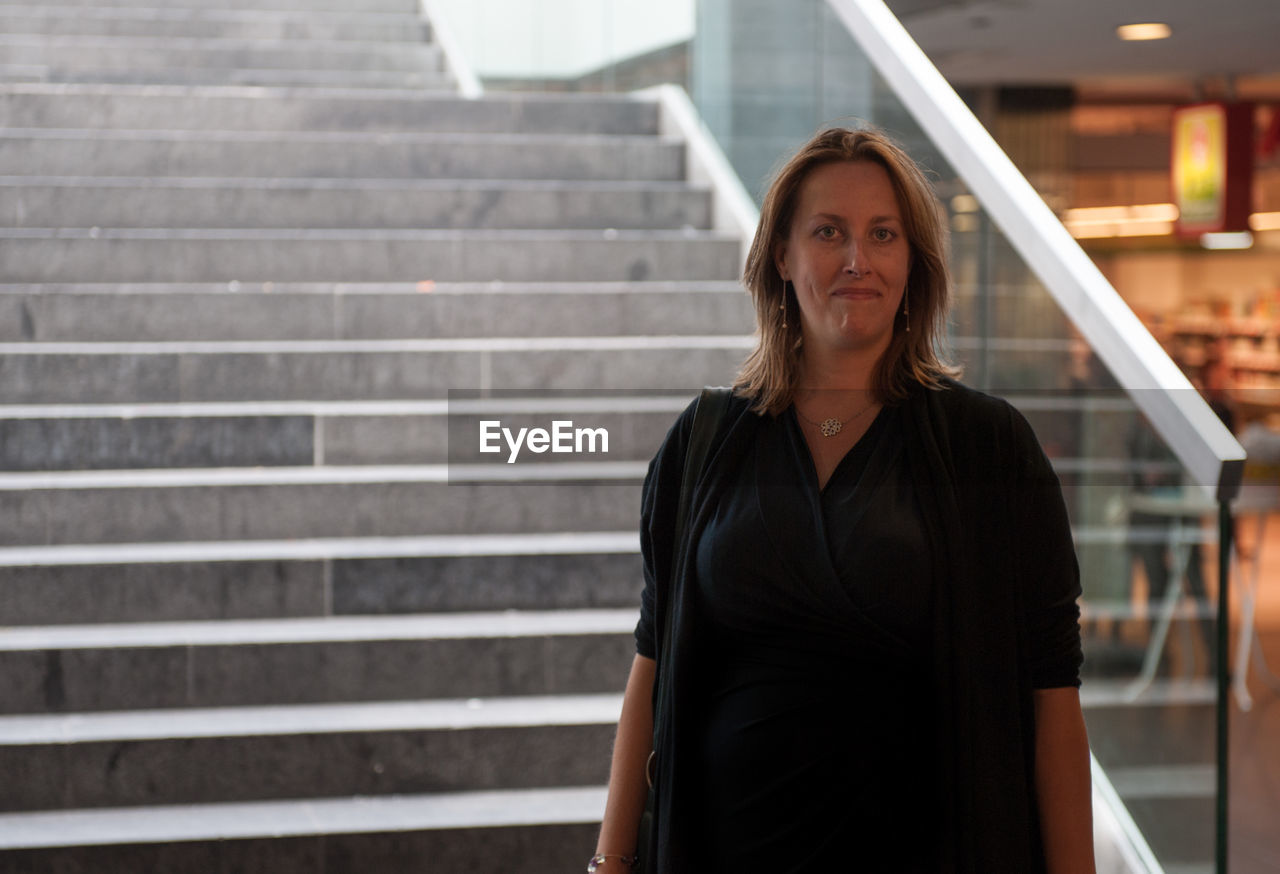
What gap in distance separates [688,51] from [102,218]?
2435mm

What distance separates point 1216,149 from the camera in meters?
10.4

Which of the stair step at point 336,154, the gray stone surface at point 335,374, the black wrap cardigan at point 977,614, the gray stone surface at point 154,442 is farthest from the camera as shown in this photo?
the stair step at point 336,154

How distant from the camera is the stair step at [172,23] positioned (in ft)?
21.4

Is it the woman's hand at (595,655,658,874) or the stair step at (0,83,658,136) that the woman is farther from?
the stair step at (0,83,658,136)

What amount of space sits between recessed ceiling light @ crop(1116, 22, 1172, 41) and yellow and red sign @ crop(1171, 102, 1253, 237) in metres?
1.85

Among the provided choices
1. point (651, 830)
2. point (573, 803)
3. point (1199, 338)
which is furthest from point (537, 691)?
point (1199, 338)

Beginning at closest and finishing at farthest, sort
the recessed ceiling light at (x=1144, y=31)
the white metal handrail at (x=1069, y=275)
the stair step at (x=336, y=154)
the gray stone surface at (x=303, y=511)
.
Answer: the white metal handrail at (x=1069, y=275), the gray stone surface at (x=303, y=511), the stair step at (x=336, y=154), the recessed ceiling light at (x=1144, y=31)

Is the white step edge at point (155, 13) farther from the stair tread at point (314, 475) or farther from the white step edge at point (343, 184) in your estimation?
the stair tread at point (314, 475)

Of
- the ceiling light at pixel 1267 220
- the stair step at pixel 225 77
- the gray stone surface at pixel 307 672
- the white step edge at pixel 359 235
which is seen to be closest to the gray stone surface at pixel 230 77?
the stair step at pixel 225 77

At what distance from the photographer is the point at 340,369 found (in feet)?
13.5

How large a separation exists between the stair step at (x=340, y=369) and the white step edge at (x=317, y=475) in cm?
29

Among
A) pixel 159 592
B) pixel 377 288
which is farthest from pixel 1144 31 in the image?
pixel 159 592

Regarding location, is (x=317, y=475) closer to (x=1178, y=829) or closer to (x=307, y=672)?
(x=307, y=672)

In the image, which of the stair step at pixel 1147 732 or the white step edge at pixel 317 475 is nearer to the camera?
the stair step at pixel 1147 732
